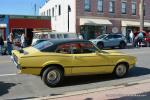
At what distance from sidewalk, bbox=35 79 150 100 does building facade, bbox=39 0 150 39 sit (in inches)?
1193

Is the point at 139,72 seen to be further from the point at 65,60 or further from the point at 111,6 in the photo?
the point at 111,6

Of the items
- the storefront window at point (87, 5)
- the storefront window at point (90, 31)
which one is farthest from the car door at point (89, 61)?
the storefront window at point (87, 5)

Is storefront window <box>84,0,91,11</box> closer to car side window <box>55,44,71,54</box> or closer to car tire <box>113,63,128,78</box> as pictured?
car tire <box>113,63,128,78</box>

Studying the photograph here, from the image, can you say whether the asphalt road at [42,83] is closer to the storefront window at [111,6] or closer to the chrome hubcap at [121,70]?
the chrome hubcap at [121,70]

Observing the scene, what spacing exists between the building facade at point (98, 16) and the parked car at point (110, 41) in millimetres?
9563

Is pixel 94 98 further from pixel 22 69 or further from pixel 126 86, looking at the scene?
pixel 22 69

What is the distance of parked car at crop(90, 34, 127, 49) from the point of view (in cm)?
3030

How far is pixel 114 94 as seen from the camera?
31.1 ft

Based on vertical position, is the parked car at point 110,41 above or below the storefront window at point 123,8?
below

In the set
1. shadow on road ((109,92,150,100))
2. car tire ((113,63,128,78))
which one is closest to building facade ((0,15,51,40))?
car tire ((113,63,128,78))

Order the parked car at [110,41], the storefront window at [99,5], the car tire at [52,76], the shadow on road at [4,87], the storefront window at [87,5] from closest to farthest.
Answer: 1. the shadow on road at [4,87]
2. the car tire at [52,76]
3. the parked car at [110,41]
4. the storefront window at [87,5]
5. the storefront window at [99,5]

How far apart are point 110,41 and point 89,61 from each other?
63.9 feet

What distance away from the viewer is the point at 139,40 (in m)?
33.2

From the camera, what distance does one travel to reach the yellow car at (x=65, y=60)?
10.9 m
